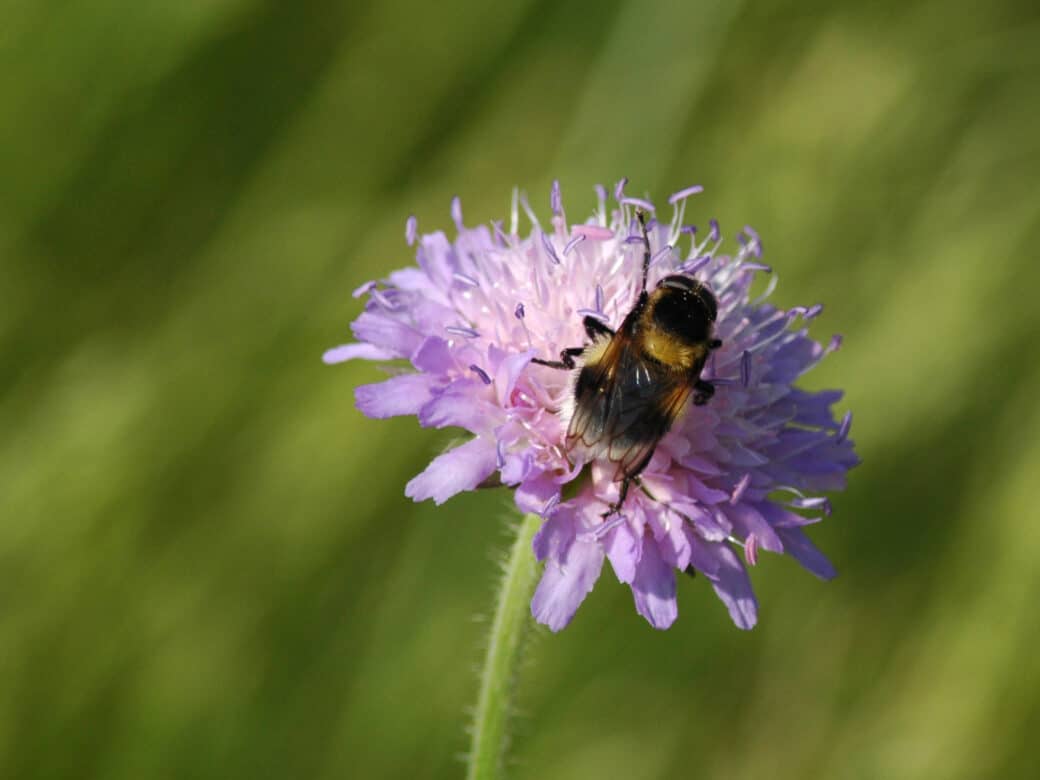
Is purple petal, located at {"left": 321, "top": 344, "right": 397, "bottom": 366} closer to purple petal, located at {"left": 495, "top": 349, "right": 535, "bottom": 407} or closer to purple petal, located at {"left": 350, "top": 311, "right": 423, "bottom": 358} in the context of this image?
purple petal, located at {"left": 350, "top": 311, "right": 423, "bottom": 358}

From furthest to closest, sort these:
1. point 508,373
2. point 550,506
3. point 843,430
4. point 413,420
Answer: point 413,420, point 843,430, point 508,373, point 550,506

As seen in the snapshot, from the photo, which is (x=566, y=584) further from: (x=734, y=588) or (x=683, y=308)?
(x=683, y=308)

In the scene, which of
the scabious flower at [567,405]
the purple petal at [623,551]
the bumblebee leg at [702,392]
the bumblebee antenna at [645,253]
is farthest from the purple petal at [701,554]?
the bumblebee antenna at [645,253]

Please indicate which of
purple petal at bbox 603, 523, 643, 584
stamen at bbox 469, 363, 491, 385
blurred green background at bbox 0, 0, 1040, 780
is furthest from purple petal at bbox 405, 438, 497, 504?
blurred green background at bbox 0, 0, 1040, 780

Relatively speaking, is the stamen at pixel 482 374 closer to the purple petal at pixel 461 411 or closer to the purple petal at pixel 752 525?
the purple petal at pixel 461 411

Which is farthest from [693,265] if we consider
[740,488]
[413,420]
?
[413,420]

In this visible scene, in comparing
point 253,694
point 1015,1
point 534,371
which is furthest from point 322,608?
point 1015,1
